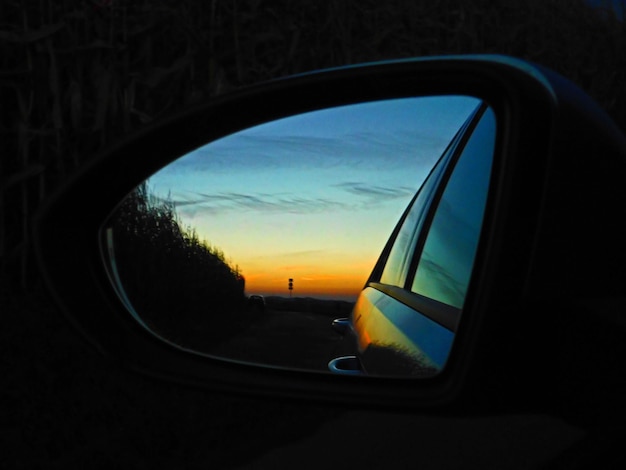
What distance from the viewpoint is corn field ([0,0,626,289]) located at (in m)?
5.97

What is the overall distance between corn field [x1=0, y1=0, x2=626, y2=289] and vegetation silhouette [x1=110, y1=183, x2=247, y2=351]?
3079mm

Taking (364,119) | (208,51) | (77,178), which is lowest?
(77,178)

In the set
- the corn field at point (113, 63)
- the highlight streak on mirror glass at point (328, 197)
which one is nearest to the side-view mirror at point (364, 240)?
the highlight streak on mirror glass at point (328, 197)

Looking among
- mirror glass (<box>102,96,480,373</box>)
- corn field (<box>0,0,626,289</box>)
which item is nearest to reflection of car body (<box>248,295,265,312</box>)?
mirror glass (<box>102,96,480,373</box>)

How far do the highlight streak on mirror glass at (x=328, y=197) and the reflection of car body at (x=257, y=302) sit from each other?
15mm

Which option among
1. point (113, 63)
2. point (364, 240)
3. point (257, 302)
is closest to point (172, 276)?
point (257, 302)

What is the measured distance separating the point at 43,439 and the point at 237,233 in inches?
130

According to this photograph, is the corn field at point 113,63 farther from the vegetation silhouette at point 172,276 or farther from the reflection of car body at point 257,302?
the reflection of car body at point 257,302

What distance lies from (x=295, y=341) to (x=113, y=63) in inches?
192

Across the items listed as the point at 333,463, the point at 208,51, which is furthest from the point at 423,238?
the point at 208,51

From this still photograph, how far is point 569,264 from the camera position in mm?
1237

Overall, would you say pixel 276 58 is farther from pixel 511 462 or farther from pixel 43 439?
pixel 511 462

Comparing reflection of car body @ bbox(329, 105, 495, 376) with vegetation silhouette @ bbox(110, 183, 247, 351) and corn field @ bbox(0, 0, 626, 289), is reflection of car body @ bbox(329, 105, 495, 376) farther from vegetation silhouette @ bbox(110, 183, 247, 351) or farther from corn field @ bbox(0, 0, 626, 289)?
corn field @ bbox(0, 0, 626, 289)

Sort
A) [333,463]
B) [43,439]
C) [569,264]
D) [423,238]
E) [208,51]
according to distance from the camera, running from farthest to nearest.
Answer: [208,51]
[43,439]
[333,463]
[423,238]
[569,264]
